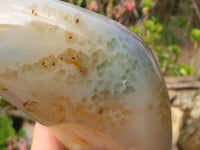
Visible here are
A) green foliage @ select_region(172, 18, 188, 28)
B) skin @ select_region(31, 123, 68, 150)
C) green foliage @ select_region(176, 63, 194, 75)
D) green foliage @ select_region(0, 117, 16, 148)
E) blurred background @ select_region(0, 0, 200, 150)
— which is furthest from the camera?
green foliage @ select_region(172, 18, 188, 28)

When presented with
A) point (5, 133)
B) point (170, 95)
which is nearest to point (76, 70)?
point (5, 133)

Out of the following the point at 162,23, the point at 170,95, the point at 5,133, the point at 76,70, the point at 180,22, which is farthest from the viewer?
the point at 180,22

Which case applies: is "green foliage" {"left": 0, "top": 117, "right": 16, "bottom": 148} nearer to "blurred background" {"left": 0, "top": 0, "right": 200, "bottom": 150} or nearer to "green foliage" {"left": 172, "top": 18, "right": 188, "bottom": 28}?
"blurred background" {"left": 0, "top": 0, "right": 200, "bottom": 150}

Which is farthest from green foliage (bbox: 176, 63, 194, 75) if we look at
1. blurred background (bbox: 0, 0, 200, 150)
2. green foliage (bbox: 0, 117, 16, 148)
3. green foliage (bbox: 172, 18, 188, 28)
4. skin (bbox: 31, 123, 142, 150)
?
green foliage (bbox: 172, 18, 188, 28)

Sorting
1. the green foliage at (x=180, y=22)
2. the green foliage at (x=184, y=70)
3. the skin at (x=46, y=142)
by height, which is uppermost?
the skin at (x=46, y=142)

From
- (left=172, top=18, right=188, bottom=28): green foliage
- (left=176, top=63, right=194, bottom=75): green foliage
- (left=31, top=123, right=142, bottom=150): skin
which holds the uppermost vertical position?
(left=31, top=123, right=142, bottom=150): skin

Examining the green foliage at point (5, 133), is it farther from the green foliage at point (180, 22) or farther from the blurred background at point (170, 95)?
the green foliage at point (180, 22)

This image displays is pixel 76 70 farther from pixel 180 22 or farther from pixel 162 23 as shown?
pixel 180 22

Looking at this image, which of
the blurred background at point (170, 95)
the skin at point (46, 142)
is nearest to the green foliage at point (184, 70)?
the blurred background at point (170, 95)

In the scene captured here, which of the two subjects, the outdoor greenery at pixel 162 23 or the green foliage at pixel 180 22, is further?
the green foliage at pixel 180 22
